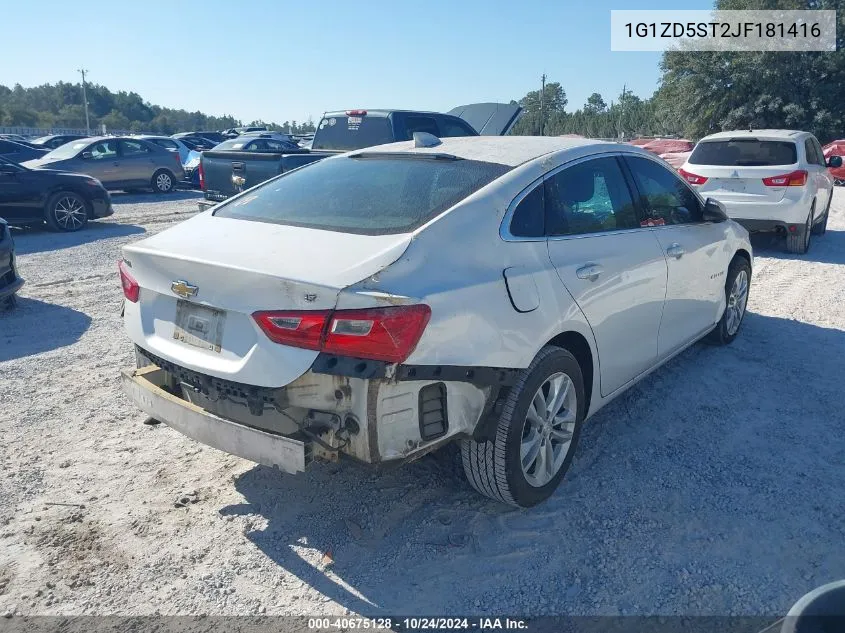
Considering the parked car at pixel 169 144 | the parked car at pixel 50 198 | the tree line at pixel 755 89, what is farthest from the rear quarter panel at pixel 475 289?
the tree line at pixel 755 89

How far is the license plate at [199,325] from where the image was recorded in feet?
9.30

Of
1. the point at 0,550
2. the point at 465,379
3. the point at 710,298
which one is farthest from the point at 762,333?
the point at 0,550

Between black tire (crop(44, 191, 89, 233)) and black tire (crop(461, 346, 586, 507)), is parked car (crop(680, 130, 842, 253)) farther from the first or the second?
black tire (crop(44, 191, 89, 233))

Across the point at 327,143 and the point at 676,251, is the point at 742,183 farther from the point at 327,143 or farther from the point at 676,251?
the point at 327,143

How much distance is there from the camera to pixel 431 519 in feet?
10.6

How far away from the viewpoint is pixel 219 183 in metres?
10.2

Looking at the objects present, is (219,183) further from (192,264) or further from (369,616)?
(369,616)

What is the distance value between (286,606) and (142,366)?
1.45 m

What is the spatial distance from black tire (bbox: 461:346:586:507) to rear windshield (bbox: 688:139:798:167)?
7.72 meters

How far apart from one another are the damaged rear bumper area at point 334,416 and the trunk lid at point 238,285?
10 cm

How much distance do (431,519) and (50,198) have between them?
34.5 feet

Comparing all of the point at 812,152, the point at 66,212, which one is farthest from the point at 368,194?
the point at 66,212

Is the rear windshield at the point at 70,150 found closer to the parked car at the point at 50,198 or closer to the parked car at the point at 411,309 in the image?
the parked car at the point at 50,198

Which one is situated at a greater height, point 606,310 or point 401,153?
point 401,153
